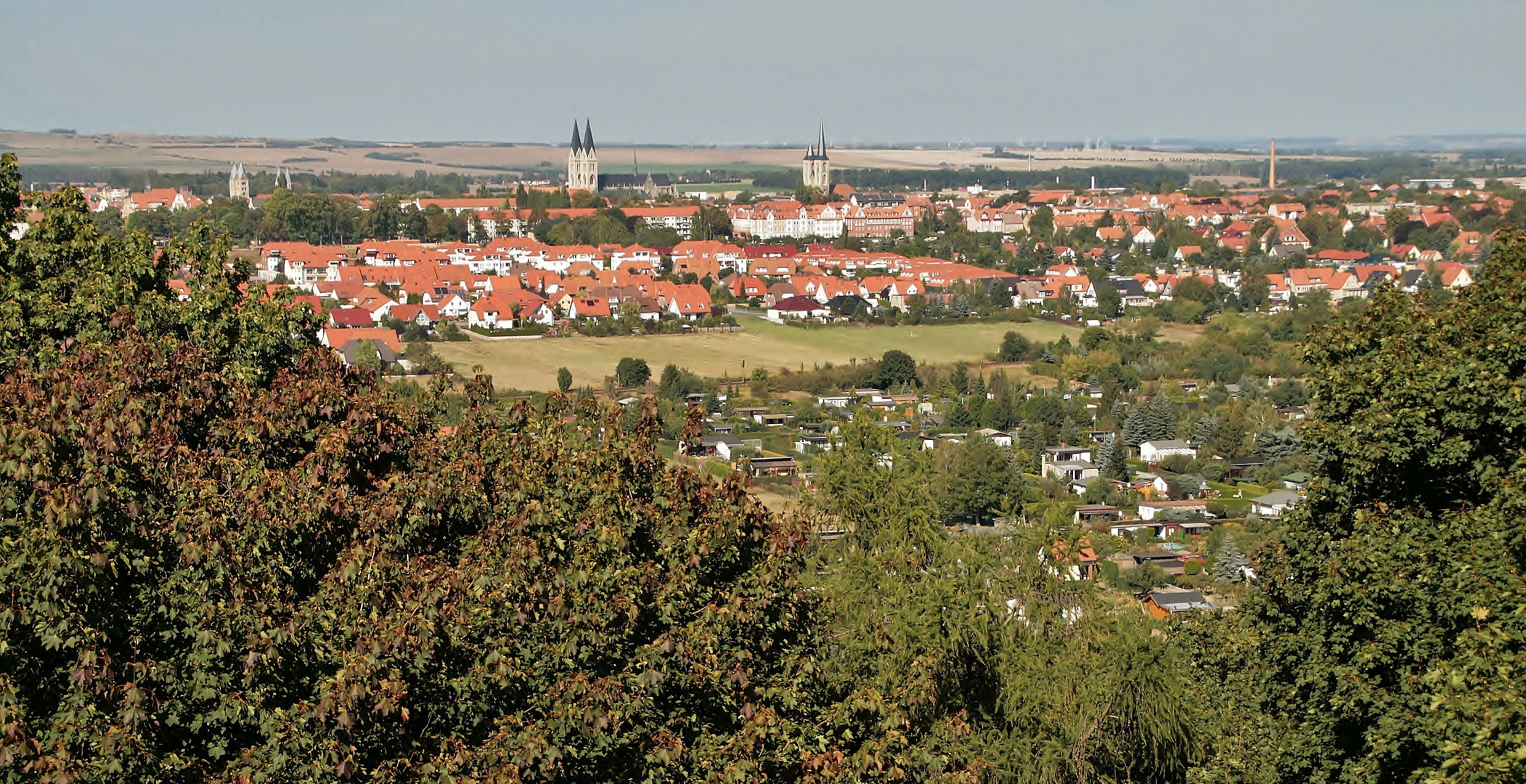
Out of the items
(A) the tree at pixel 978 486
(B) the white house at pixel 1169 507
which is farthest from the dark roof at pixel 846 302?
(A) the tree at pixel 978 486

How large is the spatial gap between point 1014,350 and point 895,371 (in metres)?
4.69

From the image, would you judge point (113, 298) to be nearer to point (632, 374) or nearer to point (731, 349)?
point (632, 374)

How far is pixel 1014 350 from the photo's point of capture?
3538 centimetres

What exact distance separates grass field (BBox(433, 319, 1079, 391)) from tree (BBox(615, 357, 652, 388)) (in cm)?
55

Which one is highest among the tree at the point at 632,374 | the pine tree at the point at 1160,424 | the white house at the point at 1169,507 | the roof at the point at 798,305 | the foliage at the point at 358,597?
the foliage at the point at 358,597

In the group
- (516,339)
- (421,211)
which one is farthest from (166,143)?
(516,339)

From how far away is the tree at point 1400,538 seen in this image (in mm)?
6137

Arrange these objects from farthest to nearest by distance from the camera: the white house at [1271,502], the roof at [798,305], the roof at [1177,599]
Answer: the roof at [798,305] < the white house at [1271,502] < the roof at [1177,599]

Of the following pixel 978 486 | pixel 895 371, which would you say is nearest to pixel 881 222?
pixel 895 371

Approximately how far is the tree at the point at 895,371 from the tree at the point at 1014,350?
3693 mm

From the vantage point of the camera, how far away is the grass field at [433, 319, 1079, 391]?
106ft

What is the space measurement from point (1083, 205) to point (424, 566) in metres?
77.9

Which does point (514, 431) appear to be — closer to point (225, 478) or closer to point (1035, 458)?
point (225, 478)

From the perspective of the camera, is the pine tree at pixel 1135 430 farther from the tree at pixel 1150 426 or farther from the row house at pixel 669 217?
the row house at pixel 669 217
